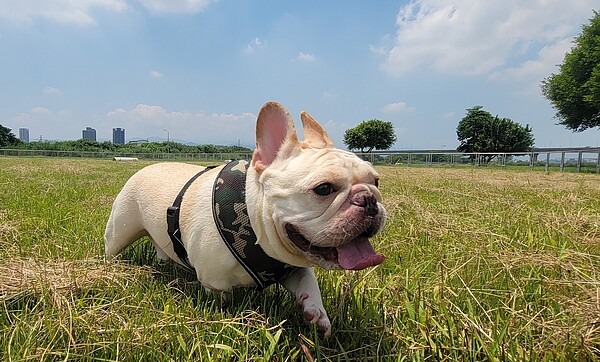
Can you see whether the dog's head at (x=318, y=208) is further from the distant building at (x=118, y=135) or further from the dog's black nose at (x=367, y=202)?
the distant building at (x=118, y=135)

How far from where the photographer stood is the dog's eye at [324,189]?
165 cm

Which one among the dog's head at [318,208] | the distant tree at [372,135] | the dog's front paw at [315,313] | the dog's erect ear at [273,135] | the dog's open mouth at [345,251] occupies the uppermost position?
the distant tree at [372,135]

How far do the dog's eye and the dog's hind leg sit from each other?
1.44 m

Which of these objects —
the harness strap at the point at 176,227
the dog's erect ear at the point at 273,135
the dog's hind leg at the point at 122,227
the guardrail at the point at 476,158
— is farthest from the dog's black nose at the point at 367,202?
the guardrail at the point at 476,158

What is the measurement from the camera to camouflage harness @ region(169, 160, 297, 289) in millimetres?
1861

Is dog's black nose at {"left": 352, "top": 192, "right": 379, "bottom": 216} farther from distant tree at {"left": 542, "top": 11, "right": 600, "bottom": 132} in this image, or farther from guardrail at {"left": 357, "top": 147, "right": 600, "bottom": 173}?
distant tree at {"left": 542, "top": 11, "right": 600, "bottom": 132}

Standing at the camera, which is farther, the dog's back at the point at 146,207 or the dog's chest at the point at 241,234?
the dog's back at the point at 146,207

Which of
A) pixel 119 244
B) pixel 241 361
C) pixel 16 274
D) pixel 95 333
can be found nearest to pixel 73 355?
pixel 95 333

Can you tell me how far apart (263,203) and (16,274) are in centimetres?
134

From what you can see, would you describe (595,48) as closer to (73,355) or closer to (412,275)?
(412,275)

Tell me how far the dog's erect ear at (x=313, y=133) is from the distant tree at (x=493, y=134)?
5359cm

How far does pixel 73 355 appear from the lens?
1398 millimetres

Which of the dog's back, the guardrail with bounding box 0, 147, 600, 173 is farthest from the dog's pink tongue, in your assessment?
the guardrail with bounding box 0, 147, 600, 173

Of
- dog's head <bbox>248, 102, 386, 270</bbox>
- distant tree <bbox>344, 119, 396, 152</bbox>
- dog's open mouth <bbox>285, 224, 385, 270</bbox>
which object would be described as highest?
distant tree <bbox>344, 119, 396, 152</bbox>
